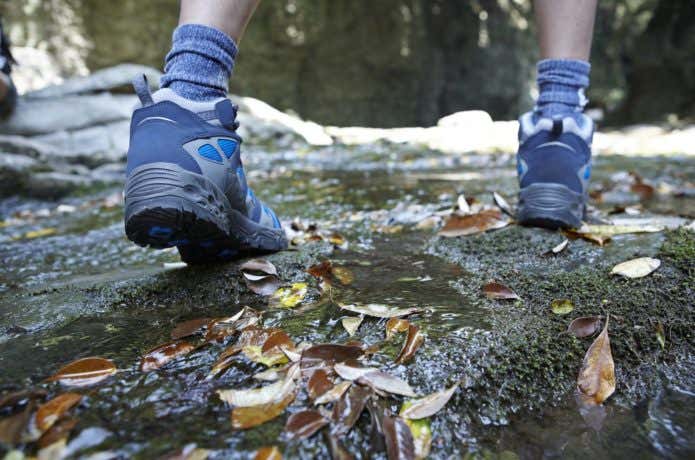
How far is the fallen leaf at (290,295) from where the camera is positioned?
105cm

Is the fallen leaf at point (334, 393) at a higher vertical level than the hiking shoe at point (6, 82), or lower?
lower

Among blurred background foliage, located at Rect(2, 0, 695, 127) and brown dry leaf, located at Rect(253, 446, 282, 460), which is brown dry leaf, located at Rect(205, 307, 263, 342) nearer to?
brown dry leaf, located at Rect(253, 446, 282, 460)

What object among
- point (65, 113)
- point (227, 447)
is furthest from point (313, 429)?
point (65, 113)

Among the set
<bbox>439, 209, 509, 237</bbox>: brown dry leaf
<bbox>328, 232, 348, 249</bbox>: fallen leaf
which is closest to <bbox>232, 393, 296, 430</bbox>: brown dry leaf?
<bbox>328, 232, 348, 249</bbox>: fallen leaf

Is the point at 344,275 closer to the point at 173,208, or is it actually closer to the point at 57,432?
the point at 173,208

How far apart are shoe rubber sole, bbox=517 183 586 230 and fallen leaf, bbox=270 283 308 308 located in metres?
0.71

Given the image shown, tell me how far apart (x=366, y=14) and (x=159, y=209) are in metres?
9.47

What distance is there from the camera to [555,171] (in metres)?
1.43

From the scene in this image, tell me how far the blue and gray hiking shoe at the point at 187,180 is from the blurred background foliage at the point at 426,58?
25.3 feet

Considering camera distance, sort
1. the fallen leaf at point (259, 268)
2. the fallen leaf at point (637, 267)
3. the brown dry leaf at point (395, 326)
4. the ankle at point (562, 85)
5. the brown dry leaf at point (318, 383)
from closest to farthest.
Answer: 1. the brown dry leaf at point (318, 383)
2. the brown dry leaf at point (395, 326)
3. the fallen leaf at point (637, 267)
4. the fallen leaf at point (259, 268)
5. the ankle at point (562, 85)

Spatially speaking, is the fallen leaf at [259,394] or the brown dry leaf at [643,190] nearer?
the fallen leaf at [259,394]

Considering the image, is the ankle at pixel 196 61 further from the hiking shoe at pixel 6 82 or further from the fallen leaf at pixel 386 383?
the hiking shoe at pixel 6 82

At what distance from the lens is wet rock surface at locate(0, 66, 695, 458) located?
2.21 ft

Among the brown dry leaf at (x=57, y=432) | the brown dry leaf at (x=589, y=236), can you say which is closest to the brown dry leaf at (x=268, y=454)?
the brown dry leaf at (x=57, y=432)
